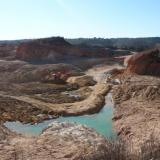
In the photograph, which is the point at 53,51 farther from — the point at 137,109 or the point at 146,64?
the point at 137,109

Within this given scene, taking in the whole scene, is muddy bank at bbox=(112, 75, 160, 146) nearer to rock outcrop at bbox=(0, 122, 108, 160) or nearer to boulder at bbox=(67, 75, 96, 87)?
rock outcrop at bbox=(0, 122, 108, 160)

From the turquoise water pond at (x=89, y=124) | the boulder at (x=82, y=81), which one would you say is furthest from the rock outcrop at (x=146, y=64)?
the turquoise water pond at (x=89, y=124)

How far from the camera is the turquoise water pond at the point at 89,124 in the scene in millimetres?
23500

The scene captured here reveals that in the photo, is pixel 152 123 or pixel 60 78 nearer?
pixel 152 123

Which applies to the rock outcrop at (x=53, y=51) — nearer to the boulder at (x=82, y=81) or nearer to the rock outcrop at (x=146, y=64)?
the boulder at (x=82, y=81)

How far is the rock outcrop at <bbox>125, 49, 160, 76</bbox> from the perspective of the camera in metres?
41.4

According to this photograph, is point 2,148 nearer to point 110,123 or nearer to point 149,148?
point 149,148

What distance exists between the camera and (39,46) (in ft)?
222

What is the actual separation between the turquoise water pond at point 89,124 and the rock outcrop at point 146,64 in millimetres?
12233

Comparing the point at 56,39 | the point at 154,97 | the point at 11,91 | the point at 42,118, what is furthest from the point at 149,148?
the point at 56,39

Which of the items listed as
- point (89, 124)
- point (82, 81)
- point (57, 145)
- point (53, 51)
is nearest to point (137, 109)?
point (89, 124)

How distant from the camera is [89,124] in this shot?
25.5 meters

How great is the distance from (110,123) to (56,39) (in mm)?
49465

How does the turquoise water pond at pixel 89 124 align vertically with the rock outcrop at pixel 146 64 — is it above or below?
below
